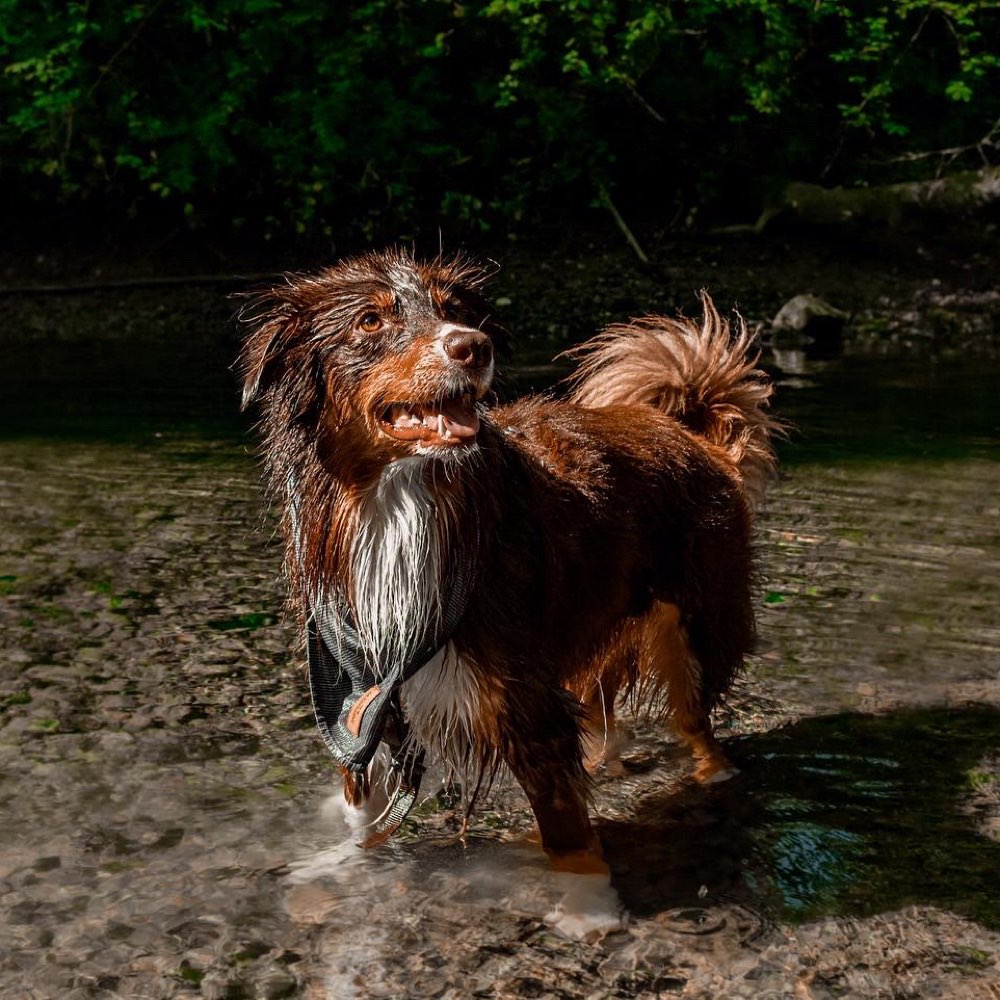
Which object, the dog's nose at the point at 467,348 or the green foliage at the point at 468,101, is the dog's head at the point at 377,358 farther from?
the green foliage at the point at 468,101

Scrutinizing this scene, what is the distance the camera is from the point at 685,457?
4.73 metres

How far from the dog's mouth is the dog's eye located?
23 centimetres

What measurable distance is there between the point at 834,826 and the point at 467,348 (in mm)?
2199

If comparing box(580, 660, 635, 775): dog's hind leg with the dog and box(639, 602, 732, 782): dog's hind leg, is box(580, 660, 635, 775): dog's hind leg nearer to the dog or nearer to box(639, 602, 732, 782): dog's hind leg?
box(639, 602, 732, 782): dog's hind leg

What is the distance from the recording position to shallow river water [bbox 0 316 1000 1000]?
369 centimetres

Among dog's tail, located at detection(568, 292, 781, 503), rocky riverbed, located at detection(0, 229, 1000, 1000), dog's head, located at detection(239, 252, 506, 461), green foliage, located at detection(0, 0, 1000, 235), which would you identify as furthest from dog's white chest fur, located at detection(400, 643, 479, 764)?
green foliage, located at detection(0, 0, 1000, 235)

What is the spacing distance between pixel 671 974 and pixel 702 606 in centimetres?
149

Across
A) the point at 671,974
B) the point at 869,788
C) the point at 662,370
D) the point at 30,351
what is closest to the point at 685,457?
the point at 662,370

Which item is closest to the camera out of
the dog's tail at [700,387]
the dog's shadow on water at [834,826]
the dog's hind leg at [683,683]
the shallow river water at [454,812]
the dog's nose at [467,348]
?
the dog's nose at [467,348]

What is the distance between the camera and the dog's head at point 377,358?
3438 mm

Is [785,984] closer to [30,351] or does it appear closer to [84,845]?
[84,845]

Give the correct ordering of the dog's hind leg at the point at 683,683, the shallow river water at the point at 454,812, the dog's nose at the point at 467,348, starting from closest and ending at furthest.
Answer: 1. the dog's nose at the point at 467,348
2. the shallow river water at the point at 454,812
3. the dog's hind leg at the point at 683,683

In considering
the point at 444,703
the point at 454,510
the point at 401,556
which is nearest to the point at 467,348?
the point at 454,510

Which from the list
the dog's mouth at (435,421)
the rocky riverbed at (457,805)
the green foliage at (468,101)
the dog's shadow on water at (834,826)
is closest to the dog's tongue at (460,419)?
the dog's mouth at (435,421)
